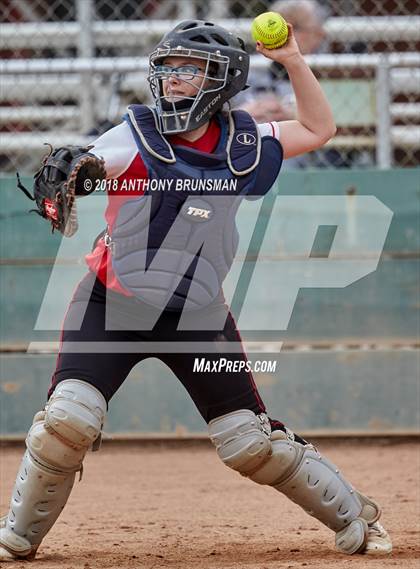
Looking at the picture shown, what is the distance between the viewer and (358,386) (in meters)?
6.58

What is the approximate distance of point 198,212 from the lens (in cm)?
395

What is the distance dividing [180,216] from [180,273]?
206 mm

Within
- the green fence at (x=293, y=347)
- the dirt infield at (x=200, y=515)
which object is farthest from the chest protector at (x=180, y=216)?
the green fence at (x=293, y=347)

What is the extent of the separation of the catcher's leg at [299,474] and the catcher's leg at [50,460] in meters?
0.47

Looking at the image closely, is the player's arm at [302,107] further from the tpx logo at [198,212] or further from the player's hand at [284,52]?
the tpx logo at [198,212]

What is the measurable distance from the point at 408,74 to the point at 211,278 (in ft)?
11.1

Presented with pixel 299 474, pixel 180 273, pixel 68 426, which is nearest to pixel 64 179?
pixel 180 273

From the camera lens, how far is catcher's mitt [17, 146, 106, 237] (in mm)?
3705

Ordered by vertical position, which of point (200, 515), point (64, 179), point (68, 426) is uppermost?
point (64, 179)

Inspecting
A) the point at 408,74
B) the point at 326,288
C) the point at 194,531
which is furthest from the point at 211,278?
the point at 408,74

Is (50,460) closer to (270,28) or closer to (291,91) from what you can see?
(270,28)

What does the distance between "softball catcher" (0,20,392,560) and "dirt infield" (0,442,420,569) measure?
0.94 ft

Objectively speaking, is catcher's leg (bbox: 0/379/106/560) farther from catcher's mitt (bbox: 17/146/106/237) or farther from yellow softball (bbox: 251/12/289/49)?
yellow softball (bbox: 251/12/289/49)

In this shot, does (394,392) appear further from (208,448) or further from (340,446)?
(208,448)
